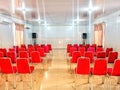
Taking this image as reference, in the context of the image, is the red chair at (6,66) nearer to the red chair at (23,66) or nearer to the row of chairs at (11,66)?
the row of chairs at (11,66)

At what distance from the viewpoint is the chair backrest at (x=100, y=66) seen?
4.46 meters

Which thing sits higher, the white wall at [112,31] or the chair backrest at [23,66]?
the white wall at [112,31]

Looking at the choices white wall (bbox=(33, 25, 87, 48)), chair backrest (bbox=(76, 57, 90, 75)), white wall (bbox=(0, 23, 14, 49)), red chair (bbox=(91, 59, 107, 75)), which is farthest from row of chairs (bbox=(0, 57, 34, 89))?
white wall (bbox=(33, 25, 87, 48))

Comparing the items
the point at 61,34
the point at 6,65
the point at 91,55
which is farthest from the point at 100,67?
the point at 61,34

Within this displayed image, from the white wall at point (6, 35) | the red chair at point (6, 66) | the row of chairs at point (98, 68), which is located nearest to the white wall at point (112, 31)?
the row of chairs at point (98, 68)

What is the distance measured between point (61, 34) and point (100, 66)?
45.7 feet

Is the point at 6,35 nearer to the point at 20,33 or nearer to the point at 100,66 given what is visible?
the point at 20,33

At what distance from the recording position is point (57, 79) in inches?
225

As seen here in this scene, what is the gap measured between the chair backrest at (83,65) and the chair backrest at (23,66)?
1406 mm

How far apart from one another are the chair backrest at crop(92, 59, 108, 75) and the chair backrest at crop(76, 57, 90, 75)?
21 cm

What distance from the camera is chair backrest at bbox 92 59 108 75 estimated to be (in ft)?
14.6

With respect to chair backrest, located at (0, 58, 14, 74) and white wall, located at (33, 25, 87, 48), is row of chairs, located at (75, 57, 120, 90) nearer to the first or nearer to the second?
chair backrest, located at (0, 58, 14, 74)

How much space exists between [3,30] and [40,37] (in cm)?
646

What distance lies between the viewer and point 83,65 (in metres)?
4.60
